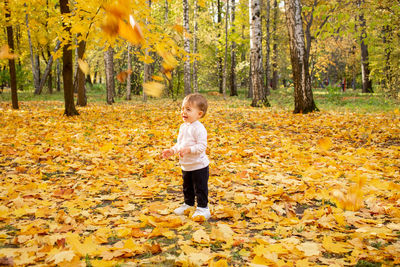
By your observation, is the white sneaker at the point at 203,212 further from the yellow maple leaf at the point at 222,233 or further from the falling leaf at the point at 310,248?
the falling leaf at the point at 310,248

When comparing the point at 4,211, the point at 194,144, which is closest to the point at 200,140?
the point at 194,144

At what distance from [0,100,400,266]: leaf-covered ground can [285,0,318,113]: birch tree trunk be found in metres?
2.71

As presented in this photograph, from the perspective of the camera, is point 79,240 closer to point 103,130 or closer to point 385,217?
point 385,217

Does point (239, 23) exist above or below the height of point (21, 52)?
above

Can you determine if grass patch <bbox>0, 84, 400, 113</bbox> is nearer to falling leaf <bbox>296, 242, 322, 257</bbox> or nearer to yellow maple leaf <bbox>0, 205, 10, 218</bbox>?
falling leaf <bbox>296, 242, 322, 257</bbox>

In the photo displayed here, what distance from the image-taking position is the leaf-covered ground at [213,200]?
7.08ft

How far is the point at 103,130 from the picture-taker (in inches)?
305

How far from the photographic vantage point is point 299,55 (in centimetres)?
947

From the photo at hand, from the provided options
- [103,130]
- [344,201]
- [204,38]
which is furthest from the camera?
[204,38]

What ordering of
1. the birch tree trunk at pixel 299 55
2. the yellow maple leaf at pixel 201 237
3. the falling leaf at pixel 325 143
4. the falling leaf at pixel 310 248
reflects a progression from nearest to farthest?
the falling leaf at pixel 310 248, the yellow maple leaf at pixel 201 237, the falling leaf at pixel 325 143, the birch tree trunk at pixel 299 55

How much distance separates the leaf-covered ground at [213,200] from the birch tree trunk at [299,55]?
2.71m

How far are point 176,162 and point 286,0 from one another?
725 cm

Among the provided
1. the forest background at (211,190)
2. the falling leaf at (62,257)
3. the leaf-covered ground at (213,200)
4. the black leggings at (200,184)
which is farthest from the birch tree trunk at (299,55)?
the falling leaf at (62,257)

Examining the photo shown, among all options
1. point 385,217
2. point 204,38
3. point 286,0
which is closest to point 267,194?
point 385,217
